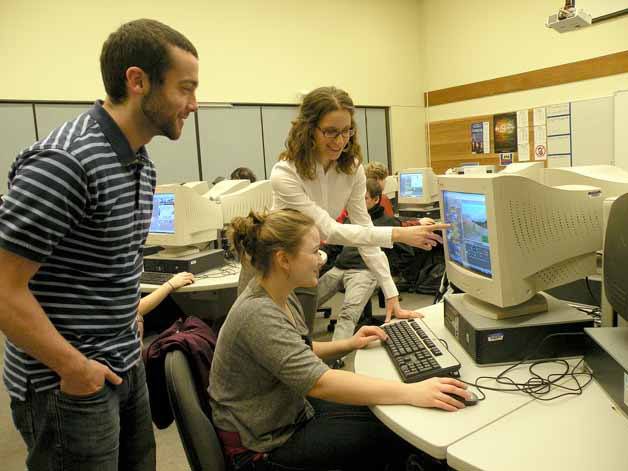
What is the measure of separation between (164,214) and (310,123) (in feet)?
4.60

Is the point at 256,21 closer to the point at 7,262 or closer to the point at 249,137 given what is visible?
the point at 249,137

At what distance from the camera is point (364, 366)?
56.0 inches

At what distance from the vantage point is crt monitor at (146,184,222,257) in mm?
2936

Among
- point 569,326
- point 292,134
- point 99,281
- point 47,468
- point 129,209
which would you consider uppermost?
point 292,134

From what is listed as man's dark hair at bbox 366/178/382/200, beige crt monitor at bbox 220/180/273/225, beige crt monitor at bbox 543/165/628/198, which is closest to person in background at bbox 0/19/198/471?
beige crt monitor at bbox 543/165/628/198

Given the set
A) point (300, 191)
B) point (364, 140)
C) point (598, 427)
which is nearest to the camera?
point (598, 427)

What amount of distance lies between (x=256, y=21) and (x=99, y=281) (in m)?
5.86

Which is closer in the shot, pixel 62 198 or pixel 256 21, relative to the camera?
pixel 62 198

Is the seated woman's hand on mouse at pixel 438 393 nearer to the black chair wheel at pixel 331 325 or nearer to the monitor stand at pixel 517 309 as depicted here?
the monitor stand at pixel 517 309

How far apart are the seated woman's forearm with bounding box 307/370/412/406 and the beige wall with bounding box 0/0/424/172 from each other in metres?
4.97

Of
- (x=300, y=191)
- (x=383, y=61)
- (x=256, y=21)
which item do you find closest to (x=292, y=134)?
(x=300, y=191)

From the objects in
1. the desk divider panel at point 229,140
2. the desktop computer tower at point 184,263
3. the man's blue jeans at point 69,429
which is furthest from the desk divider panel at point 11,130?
the man's blue jeans at point 69,429

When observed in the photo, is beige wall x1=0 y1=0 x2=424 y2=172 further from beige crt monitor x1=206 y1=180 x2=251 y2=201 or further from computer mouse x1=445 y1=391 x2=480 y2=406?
computer mouse x1=445 y1=391 x2=480 y2=406

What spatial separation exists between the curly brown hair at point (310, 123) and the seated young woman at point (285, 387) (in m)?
0.63
